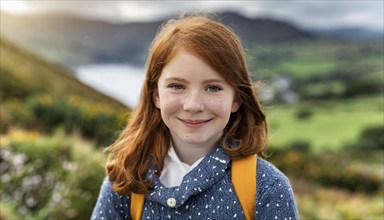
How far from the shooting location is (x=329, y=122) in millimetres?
8594

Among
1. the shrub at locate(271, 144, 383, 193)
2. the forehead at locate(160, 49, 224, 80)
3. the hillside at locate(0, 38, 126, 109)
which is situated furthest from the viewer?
the hillside at locate(0, 38, 126, 109)

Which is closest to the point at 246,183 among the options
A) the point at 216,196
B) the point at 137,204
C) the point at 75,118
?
the point at 216,196

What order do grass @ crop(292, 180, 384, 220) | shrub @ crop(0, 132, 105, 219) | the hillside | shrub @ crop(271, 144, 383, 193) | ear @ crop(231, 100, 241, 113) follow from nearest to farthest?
ear @ crop(231, 100, 241, 113) < shrub @ crop(0, 132, 105, 219) < grass @ crop(292, 180, 384, 220) < shrub @ crop(271, 144, 383, 193) < the hillside

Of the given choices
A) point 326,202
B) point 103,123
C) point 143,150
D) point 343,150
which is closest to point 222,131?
point 143,150

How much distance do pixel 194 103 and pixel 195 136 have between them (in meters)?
0.16

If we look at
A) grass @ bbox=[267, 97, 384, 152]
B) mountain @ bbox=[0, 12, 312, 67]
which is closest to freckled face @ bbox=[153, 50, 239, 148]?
grass @ bbox=[267, 97, 384, 152]

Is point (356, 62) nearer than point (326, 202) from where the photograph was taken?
No

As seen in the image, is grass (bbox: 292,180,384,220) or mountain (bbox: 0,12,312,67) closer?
grass (bbox: 292,180,384,220)

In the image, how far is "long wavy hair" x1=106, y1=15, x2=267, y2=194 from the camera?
8.36ft

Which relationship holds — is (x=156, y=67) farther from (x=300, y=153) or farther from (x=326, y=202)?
(x=300, y=153)

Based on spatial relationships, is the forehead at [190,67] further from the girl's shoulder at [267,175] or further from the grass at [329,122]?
the grass at [329,122]

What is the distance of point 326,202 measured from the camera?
6.50m

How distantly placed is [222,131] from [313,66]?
6272 mm

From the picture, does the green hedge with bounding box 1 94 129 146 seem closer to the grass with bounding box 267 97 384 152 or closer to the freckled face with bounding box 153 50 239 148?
the grass with bounding box 267 97 384 152
